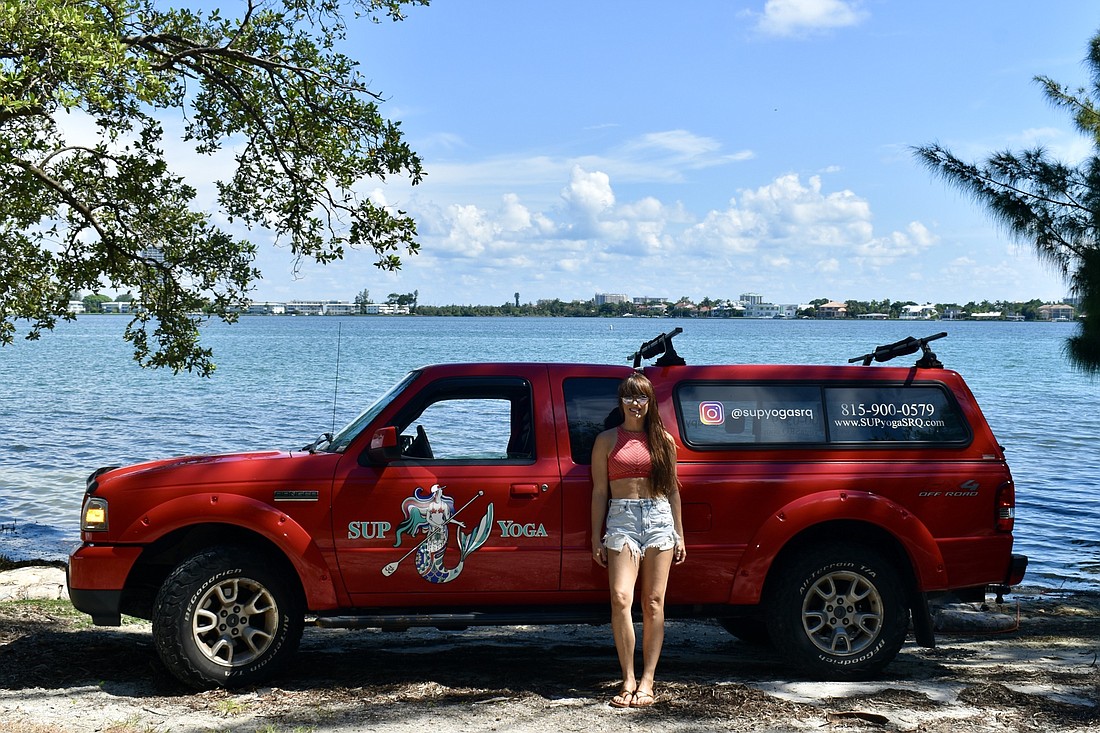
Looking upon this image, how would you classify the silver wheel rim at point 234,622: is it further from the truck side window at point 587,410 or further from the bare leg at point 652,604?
the bare leg at point 652,604

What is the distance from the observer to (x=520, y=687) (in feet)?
21.2

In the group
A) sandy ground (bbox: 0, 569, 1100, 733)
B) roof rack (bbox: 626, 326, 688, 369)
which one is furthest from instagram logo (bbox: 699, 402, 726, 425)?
sandy ground (bbox: 0, 569, 1100, 733)

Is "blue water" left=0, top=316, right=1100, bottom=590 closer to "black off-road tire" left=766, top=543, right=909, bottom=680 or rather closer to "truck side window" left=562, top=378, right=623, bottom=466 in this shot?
"truck side window" left=562, top=378, right=623, bottom=466

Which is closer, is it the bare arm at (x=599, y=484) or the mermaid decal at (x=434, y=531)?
the bare arm at (x=599, y=484)

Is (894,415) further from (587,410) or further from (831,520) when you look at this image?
(587,410)

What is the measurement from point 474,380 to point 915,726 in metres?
3.08

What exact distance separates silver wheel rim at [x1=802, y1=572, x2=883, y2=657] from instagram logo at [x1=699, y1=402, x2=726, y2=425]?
1129 millimetres

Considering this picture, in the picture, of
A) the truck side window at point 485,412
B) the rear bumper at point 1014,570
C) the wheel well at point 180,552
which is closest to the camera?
the wheel well at point 180,552

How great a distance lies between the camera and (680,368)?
22.2 ft

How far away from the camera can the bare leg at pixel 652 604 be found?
20.3 feet

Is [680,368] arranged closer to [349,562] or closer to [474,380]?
[474,380]

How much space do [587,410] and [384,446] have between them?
4.07 feet

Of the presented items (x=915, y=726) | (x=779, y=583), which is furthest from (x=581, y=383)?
(x=915, y=726)

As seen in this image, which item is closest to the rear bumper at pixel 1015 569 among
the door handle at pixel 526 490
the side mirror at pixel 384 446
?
the door handle at pixel 526 490
